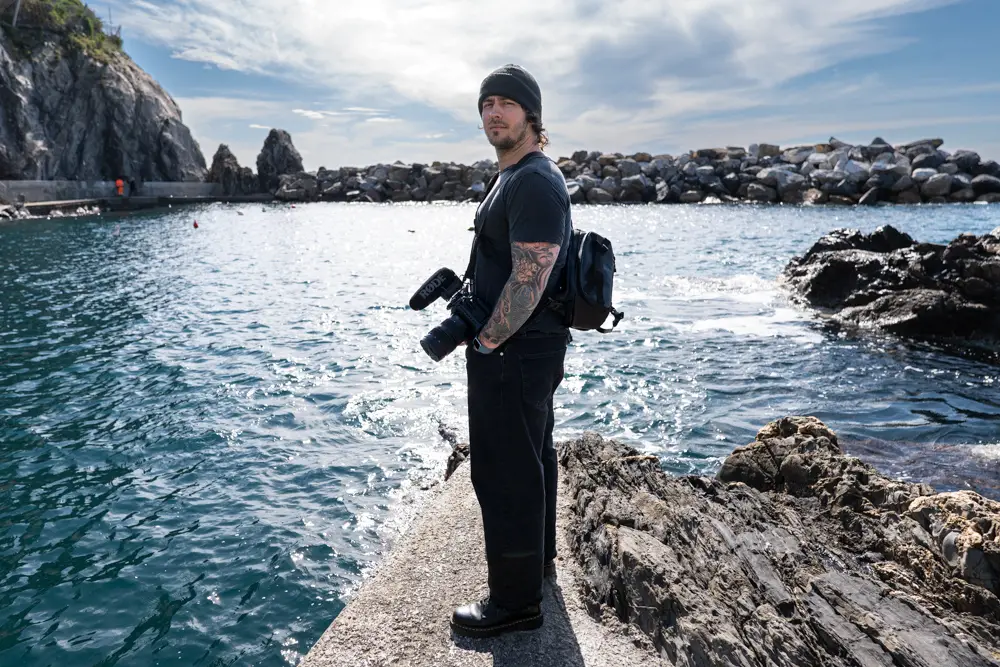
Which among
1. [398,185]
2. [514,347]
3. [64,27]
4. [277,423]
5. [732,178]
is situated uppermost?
[64,27]

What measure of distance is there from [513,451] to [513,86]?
1755 mm

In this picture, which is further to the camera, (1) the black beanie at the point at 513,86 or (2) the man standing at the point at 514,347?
(1) the black beanie at the point at 513,86

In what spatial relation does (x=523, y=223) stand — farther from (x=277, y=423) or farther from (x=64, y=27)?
(x=64, y=27)

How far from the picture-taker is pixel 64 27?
75.0 meters

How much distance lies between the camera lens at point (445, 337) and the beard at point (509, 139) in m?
0.87

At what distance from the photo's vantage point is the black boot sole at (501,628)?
11.0 ft

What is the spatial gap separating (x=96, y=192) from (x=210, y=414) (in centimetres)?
7042

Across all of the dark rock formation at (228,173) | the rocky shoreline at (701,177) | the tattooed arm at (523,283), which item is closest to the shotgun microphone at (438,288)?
the tattooed arm at (523,283)

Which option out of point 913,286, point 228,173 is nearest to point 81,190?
point 228,173

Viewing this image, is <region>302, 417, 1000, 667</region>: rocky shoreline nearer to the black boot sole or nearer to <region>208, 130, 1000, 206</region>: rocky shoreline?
the black boot sole

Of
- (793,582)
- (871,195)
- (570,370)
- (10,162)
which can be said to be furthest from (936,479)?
(10,162)

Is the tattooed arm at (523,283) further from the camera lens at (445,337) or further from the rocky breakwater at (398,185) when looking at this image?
the rocky breakwater at (398,185)

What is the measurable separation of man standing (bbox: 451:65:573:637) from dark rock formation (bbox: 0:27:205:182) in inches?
2903

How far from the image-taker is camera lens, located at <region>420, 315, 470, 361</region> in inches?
121
